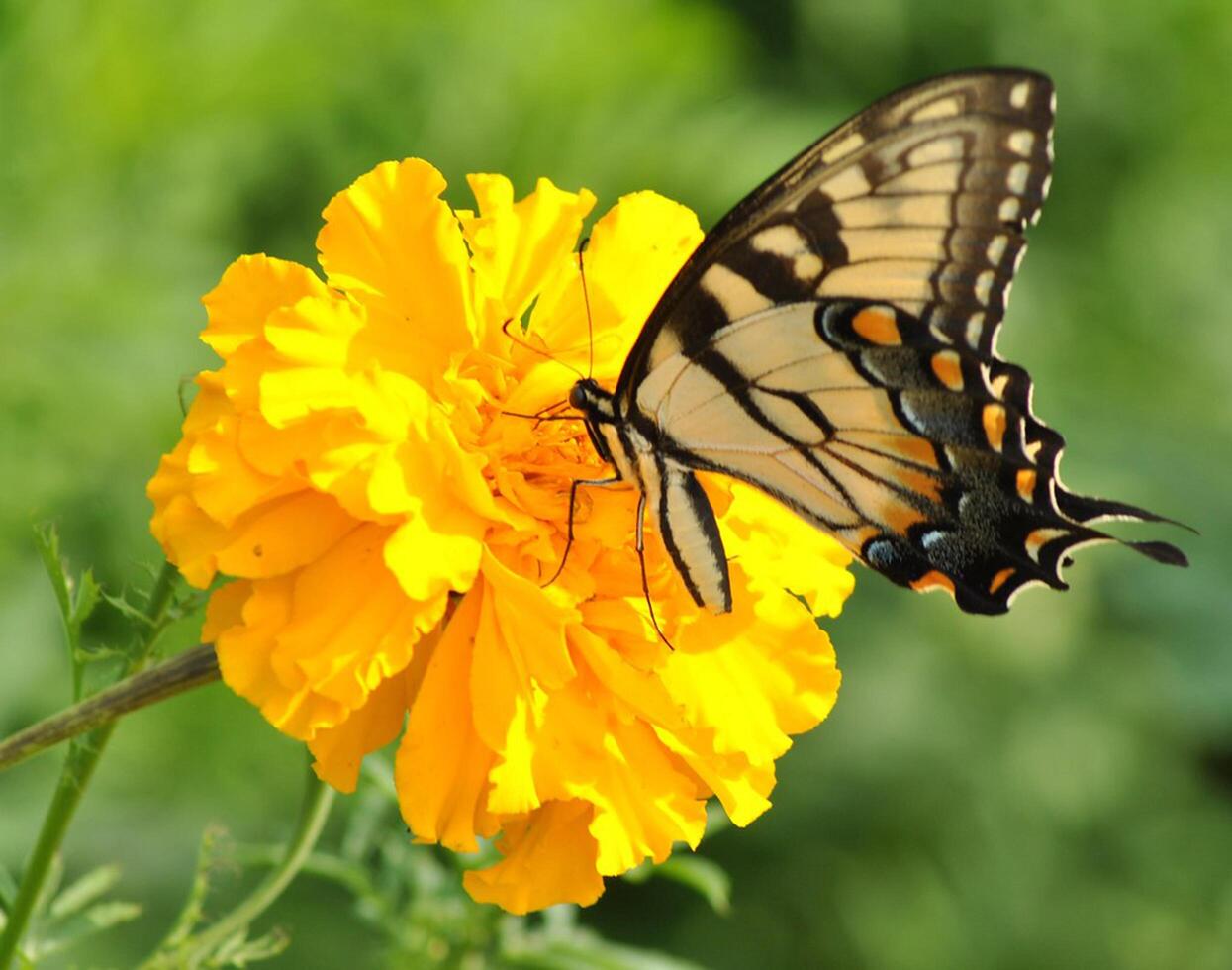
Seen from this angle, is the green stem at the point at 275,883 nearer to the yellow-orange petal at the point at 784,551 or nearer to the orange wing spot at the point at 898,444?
the yellow-orange petal at the point at 784,551

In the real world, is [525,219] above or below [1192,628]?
above

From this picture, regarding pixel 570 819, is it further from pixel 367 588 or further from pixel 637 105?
pixel 637 105

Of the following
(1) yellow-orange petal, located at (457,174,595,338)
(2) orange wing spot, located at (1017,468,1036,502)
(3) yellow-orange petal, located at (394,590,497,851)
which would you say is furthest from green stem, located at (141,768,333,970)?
(2) orange wing spot, located at (1017,468,1036,502)

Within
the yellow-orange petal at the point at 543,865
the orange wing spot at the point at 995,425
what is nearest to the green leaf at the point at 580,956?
the yellow-orange petal at the point at 543,865

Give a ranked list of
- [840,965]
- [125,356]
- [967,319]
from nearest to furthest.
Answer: [967,319], [125,356], [840,965]

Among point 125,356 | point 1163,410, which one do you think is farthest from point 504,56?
point 1163,410

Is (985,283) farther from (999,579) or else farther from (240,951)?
(240,951)

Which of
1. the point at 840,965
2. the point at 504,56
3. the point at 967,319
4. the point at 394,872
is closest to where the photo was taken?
the point at 967,319

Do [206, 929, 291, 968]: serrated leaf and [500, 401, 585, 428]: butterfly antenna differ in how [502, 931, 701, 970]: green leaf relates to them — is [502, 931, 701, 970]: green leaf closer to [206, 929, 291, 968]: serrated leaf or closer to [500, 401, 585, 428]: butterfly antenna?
[206, 929, 291, 968]: serrated leaf
